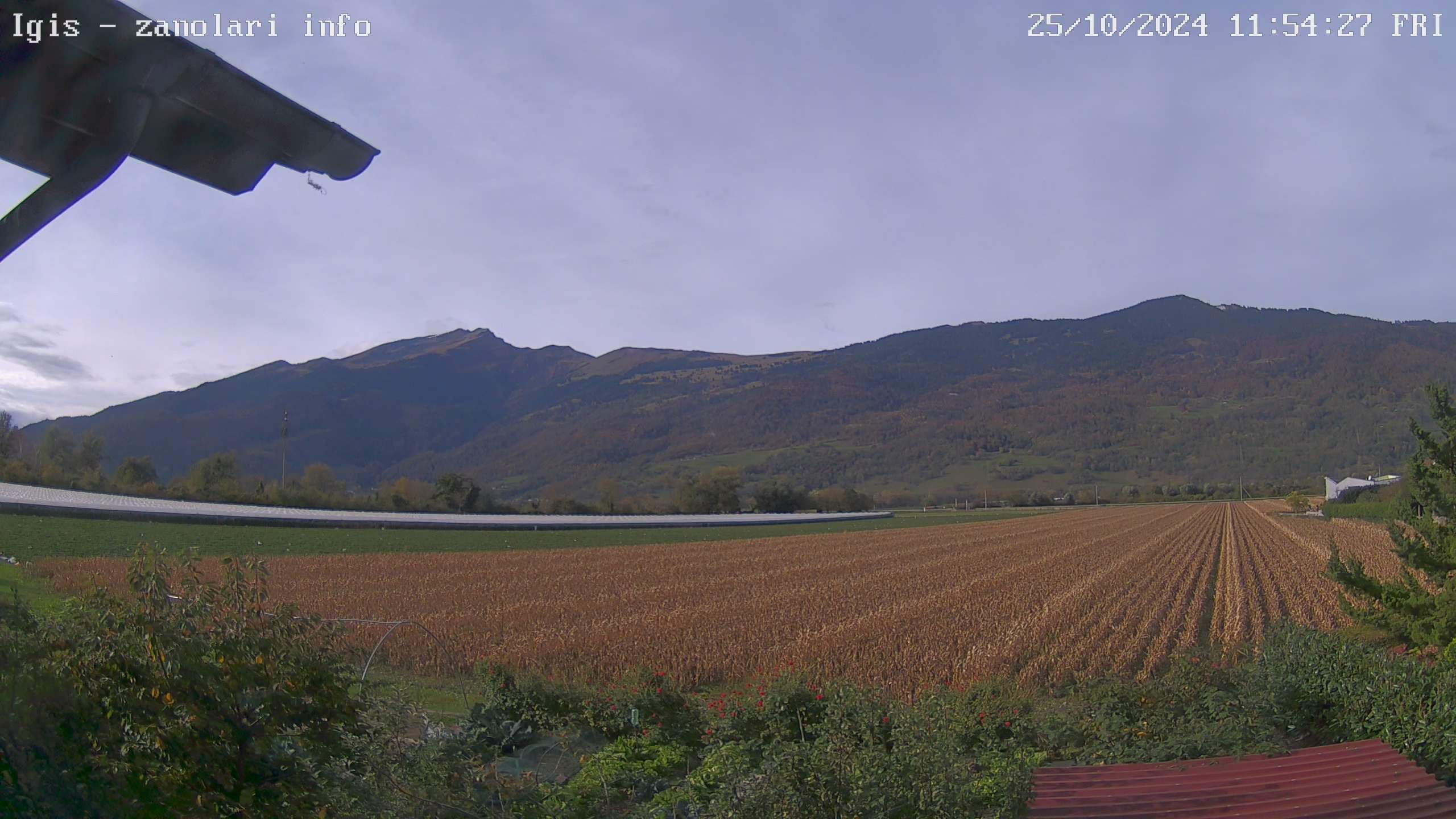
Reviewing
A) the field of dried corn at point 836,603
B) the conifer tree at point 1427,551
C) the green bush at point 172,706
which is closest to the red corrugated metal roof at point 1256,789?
the green bush at point 172,706

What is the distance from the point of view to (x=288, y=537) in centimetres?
4106

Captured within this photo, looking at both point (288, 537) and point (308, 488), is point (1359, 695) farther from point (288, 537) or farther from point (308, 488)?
point (308, 488)

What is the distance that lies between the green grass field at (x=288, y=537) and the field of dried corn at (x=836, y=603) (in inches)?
158

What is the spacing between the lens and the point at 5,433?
64.1 metres

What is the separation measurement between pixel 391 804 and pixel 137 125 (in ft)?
8.55

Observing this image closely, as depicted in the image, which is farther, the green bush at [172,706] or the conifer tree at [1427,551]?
the conifer tree at [1427,551]

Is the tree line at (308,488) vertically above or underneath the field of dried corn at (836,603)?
above

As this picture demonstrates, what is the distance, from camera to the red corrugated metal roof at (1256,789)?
5488mm

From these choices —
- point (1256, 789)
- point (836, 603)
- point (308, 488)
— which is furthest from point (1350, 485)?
point (1256, 789)

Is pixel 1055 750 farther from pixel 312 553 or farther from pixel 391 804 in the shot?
pixel 312 553

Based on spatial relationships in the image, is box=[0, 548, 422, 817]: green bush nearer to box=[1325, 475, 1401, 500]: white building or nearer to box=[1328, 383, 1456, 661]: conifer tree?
box=[1328, 383, 1456, 661]: conifer tree

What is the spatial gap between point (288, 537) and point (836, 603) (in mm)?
30962

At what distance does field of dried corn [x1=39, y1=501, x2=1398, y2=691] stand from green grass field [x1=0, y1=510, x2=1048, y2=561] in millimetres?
4014

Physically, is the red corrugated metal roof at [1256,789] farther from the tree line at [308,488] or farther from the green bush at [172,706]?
the tree line at [308,488]
